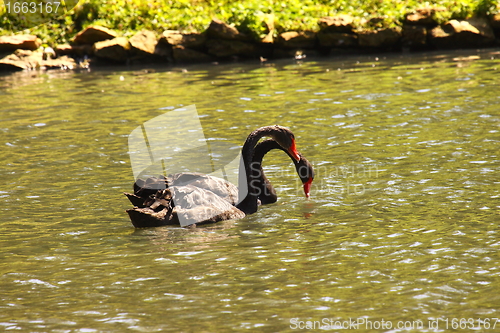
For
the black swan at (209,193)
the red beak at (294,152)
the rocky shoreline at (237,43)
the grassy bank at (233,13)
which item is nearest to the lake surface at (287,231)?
the black swan at (209,193)

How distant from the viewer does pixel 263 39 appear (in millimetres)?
20109

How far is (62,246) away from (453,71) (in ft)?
39.7

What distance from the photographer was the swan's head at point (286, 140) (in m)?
7.27

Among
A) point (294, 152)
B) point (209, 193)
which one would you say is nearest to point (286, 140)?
point (294, 152)

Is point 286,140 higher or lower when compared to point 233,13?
lower

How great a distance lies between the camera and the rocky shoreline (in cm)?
1958

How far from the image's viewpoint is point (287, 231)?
6.45 meters

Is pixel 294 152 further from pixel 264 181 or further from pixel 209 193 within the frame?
pixel 209 193

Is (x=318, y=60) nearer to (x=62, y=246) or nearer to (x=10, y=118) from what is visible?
(x=10, y=118)

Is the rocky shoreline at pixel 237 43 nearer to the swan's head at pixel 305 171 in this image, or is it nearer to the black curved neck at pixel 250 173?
the black curved neck at pixel 250 173

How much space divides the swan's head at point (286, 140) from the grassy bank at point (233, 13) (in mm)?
13082

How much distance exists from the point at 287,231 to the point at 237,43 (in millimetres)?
14606

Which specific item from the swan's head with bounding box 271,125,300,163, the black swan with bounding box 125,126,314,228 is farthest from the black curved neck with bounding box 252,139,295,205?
the swan's head with bounding box 271,125,300,163

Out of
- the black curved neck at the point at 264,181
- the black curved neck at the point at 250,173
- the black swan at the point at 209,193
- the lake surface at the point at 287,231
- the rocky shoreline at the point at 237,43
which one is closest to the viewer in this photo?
the lake surface at the point at 287,231
